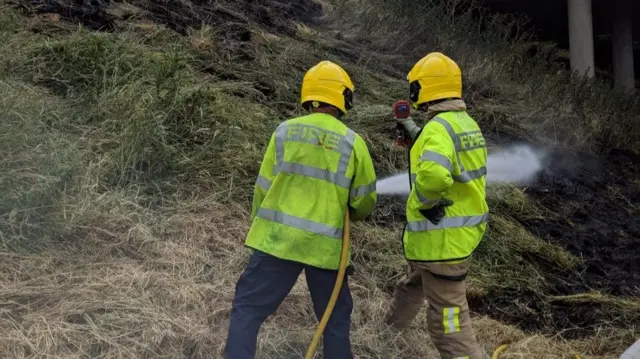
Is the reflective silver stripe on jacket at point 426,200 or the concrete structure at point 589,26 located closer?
the reflective silver stripe on jacket at point 426,200

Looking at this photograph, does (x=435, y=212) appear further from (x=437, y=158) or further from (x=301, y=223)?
(x=301, y=223)

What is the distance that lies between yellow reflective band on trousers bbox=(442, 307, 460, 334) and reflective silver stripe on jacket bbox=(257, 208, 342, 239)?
0.69 m

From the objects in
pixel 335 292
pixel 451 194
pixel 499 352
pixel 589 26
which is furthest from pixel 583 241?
pixel 589 26

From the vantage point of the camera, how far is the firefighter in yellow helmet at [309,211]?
316cm

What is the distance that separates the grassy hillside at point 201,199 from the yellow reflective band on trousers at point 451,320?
58 centimetres

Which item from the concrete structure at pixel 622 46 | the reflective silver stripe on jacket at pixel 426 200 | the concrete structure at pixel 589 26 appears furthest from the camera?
the concrete structure at pixel 622 46

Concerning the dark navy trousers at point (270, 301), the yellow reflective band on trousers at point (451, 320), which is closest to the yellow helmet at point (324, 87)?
the dark navy trousers at point (270, 301)

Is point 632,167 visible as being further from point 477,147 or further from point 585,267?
point 477,147

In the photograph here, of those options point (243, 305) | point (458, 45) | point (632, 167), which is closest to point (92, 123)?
point (243, 305)

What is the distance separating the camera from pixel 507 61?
10109 mm

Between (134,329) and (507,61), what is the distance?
804 centimetres

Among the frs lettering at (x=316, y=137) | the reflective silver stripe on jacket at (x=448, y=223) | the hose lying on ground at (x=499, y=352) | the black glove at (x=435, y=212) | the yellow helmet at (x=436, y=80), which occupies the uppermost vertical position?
the yellow helmet at (x=436, y=80)

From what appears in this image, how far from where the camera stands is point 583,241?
21.5 ft

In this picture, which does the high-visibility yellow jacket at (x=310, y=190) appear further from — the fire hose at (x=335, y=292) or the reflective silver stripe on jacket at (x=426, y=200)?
the reflective silver stripe on jacket at (x=426, y=200)
